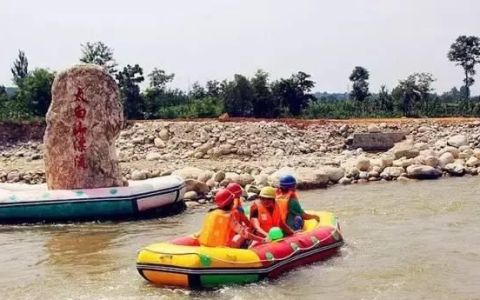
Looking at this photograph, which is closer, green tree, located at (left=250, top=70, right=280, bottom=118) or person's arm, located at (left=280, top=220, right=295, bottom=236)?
person's arm, located at (left=280, top=220, right=295, bottom=236)

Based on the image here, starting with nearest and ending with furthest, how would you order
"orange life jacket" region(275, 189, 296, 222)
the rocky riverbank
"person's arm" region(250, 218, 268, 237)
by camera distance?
1. "person's arm" region(250, 218, 268, 237)
2. "orange life jacket" region(275, 189, 296, 222)
3. the rocky riverbank

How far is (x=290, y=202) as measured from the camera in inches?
400

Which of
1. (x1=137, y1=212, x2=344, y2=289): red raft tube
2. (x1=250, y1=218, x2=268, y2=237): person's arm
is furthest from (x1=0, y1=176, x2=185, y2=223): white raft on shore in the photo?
(x1=137, y1=212, x2=344, y2=289): red raft tube

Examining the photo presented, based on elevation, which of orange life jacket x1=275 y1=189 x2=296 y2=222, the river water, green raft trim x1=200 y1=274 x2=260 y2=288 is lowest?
the river water

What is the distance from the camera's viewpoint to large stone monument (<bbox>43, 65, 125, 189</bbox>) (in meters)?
13.7

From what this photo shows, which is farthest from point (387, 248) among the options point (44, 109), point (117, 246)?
point (44, 109)

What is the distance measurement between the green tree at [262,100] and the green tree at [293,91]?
1.90 ft

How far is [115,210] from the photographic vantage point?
13.3m

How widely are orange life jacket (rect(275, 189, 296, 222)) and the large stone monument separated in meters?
4.80

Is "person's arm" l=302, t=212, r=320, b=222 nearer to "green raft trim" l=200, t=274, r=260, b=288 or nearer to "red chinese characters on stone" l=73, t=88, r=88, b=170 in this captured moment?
"green raft trim" l=200, t=274, r=260, b=288

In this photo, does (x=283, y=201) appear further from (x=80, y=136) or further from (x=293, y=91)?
(x=293, y=91)

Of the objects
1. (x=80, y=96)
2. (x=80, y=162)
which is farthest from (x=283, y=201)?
(x=80, y=96)

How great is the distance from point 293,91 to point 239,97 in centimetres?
274

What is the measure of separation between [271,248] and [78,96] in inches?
249
